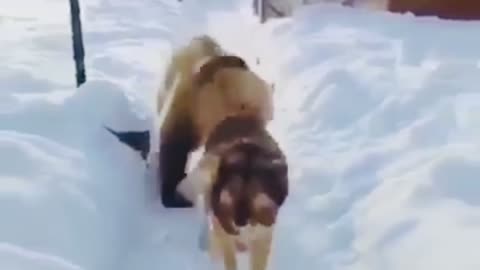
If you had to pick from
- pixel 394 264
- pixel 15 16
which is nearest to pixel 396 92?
pixel 394 264

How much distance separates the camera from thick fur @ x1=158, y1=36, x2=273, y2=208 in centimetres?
369

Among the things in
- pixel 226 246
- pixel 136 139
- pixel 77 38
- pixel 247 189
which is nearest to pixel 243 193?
pixel 247 189

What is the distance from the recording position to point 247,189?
2.83 meters

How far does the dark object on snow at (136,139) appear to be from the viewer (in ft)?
13.6

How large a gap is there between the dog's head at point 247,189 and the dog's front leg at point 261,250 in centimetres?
10

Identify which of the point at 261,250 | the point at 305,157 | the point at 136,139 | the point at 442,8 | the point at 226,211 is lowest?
the point at 442,8

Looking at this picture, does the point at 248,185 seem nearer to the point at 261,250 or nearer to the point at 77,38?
the point at 261,250

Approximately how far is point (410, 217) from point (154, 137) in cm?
148

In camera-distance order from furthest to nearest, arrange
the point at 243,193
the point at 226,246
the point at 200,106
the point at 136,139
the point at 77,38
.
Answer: the point at 77,38
the point at 136,139
the point at 200,106
the point at 226,246
the point at 243,193

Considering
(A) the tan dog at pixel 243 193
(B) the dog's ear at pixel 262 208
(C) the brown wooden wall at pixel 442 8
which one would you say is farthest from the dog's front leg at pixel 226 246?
(C) the brown wooden wall at pixel 442 8

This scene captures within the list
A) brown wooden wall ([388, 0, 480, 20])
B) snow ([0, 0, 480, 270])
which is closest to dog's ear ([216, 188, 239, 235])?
snow ([0, 0, 480, 270])

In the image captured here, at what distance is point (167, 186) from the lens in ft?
12.8

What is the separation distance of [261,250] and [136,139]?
4.31ft

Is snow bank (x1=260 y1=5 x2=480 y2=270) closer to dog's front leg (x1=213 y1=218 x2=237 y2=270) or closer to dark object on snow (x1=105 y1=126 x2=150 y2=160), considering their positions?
dog's front leg (x1=213 y1=218 x2=237 y2=270)
